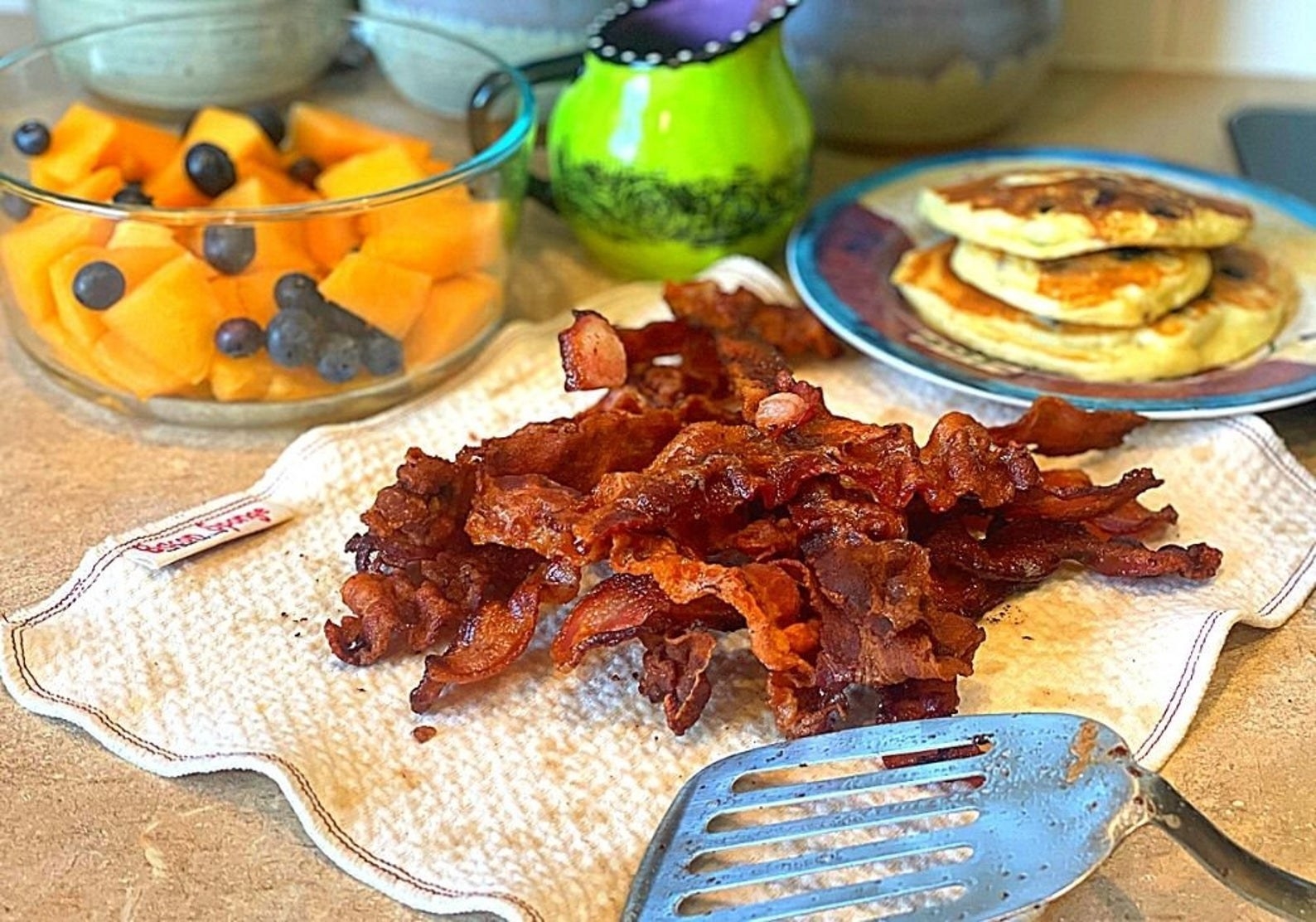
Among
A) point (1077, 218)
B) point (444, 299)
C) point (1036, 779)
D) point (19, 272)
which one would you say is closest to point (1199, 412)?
point (1077, 218)

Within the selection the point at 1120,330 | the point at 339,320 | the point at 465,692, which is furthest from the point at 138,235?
the point at 1120,330

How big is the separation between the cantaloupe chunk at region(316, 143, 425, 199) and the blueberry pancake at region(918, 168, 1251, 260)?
472 millimetres

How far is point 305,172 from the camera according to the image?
1.33m

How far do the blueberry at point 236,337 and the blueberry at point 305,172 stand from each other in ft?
0.91

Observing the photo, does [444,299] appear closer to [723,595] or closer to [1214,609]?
[723,595]

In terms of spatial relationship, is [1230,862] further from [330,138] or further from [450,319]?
[330,138]

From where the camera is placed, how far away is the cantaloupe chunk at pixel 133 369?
110 cm

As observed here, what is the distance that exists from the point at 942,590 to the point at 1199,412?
318 millimetres

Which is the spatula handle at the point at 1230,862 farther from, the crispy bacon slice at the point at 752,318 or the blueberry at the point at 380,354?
the blueberry at the point at 380,354

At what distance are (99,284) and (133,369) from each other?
7cm

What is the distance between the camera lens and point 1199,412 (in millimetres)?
1054

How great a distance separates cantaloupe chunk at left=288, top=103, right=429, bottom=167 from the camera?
1.35m

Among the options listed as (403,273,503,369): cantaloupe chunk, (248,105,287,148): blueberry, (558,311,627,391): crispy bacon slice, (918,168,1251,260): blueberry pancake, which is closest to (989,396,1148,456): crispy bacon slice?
(918,168,1251,260): blueberry pancake

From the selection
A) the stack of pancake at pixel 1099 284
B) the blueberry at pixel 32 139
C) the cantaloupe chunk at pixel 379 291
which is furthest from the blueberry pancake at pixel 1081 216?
the blueberry at pixel 32 139
